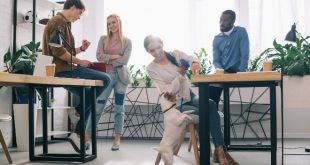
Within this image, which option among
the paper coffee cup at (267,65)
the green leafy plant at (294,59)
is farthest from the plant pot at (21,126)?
the green leafy plant at (294,59)

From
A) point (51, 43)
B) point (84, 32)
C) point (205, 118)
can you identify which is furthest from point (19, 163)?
point (84, 32)

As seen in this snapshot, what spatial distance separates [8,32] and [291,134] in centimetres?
368

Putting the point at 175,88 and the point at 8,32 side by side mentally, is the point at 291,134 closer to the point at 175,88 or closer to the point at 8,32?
the point at 175,88

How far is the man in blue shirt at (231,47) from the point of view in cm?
369

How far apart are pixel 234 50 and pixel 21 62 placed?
218 cm

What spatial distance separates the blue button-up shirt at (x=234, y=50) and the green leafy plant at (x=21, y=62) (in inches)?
77.5

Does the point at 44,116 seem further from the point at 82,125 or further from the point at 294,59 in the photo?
the point at 294,59

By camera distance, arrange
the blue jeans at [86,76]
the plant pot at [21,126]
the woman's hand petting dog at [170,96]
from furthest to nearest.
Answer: the plant pot at [21,126] < the blue jeans at [86,76] < the woman's hand petting dog at [170,96]

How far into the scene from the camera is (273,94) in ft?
8.20

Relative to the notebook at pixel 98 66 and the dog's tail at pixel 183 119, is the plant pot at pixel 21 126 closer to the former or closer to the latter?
the notebook at pixel 98 66

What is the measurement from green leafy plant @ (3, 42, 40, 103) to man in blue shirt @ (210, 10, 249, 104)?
1.96 metres

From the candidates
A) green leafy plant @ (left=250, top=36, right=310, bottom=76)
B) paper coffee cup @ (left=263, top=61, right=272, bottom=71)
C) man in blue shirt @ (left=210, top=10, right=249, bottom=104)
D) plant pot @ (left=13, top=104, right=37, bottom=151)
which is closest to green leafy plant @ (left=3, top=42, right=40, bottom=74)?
plant pot @ (left=13, top=104, right=37, bottom=151)

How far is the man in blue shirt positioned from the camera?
3689 mm

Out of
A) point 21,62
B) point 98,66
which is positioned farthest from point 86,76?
point 21,62
